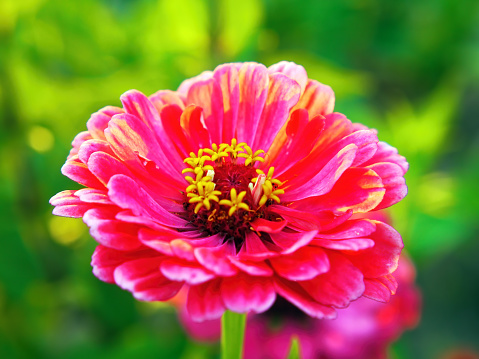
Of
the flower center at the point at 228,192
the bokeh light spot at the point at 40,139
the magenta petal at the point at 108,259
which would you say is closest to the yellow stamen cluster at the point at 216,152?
the flower center at the point at 228,192

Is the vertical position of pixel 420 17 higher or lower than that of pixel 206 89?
lower

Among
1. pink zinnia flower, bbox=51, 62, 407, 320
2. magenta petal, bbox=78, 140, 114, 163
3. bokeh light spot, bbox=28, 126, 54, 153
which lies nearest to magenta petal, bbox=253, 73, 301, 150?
pink zinnia flower, bbox=51, 62, 407, 320

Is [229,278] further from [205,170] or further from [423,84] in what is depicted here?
[423,84]

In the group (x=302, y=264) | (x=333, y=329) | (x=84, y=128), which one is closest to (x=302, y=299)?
(x=302, y=264)

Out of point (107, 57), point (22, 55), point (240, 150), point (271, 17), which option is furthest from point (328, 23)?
point (240, 150)

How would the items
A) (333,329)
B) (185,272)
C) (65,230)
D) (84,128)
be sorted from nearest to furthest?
(185,272) < (333,329) < (84,128) < (65,230)

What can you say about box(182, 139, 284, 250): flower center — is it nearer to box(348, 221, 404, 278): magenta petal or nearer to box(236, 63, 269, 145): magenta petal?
box(236, 63, 269, 145): magenta petal

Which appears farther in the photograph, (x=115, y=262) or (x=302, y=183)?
(x=302, y=183)

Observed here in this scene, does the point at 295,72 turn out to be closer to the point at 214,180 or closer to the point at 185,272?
the point at 214,180
